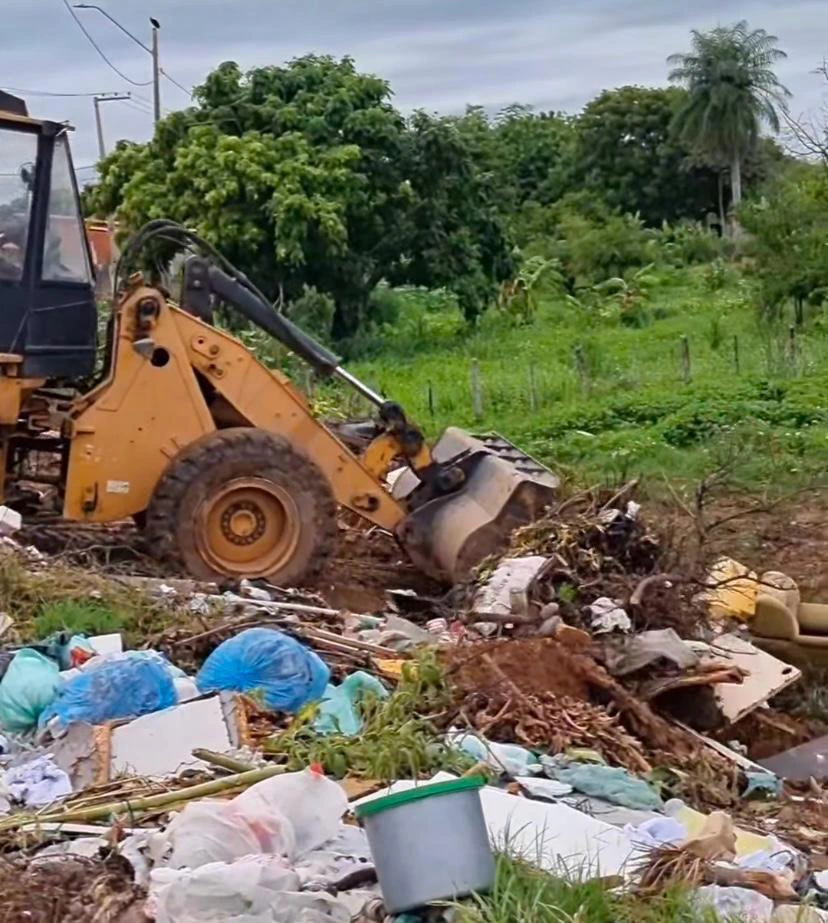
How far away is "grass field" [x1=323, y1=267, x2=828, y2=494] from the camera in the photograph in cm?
1373

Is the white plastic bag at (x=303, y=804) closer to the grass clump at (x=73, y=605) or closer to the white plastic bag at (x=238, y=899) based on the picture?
the white plastic bag at (x=238, y=899)

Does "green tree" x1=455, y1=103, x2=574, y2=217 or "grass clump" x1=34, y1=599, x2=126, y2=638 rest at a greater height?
"green tree" x1=455, y1=103, x2=574, y2=217

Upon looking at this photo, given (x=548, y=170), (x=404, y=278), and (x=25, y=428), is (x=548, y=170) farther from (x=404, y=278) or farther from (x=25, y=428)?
(x=25, y=428)

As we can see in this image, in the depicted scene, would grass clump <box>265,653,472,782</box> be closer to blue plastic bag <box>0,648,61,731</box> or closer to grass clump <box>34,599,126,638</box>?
blue plastic bag <box>0,648,61,731</box>

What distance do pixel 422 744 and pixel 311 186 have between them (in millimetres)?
17053

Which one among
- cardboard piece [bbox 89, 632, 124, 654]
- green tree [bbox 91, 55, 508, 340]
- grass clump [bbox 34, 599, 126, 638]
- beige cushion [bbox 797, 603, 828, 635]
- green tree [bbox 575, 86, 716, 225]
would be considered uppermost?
green tree [bbox 575, 86, 716, 225]

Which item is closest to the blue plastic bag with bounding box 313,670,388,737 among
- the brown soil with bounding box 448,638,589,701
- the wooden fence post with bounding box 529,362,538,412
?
the brown soil with bounding box 448,638,589,701

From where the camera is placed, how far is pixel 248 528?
8.55 m

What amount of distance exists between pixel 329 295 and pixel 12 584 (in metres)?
16.7

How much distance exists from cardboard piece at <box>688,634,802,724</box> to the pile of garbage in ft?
0.05

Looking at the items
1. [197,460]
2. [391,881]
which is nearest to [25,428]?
[197,460]

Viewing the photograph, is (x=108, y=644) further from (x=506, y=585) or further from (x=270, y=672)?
(x=506, y=585)

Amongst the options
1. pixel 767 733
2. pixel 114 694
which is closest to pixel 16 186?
pixel 114 694

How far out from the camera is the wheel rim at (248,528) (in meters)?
8.42
